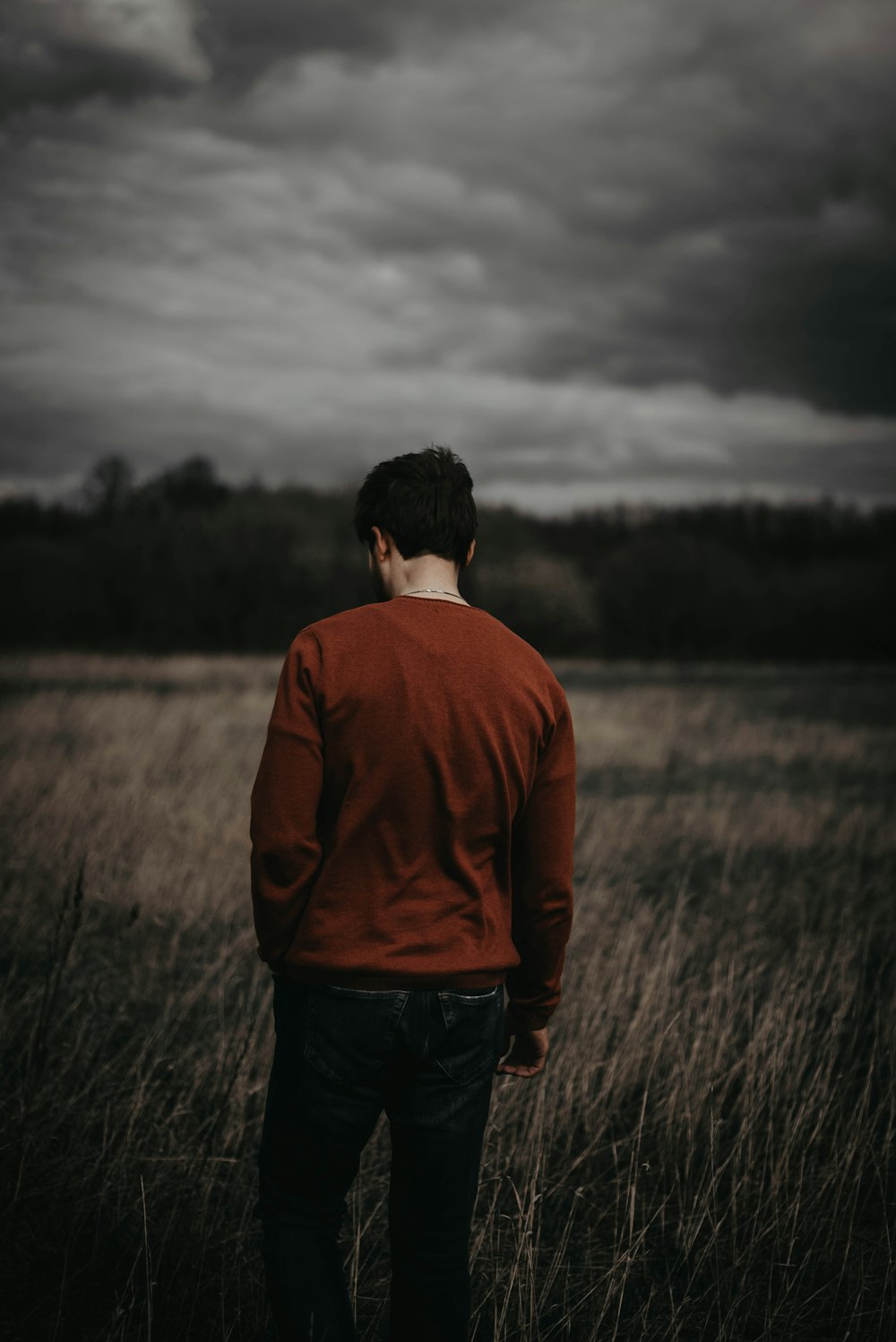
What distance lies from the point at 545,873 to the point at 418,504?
0.84 metres

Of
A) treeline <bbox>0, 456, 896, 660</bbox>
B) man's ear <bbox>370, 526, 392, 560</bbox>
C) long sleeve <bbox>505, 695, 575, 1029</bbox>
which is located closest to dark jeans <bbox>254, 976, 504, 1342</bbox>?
long sleeve <bbox>505, 695, 575, 1029</bbox>

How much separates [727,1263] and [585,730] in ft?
44.3

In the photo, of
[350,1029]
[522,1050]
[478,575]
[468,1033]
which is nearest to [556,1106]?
[522,1050]

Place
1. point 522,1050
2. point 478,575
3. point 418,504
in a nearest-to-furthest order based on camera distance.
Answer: point 418,504 → point 522,1050 → point 478,575

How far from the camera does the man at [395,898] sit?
5.31 feet

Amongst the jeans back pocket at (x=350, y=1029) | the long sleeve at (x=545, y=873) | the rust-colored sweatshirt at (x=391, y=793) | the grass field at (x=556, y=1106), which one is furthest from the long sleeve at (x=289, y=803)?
the grass field at (x=556, y=1106)

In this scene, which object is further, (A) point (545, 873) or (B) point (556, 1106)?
(B) point (556, 1106)

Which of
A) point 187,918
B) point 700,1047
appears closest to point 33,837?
point 187,918

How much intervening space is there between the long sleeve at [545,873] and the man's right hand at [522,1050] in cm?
8

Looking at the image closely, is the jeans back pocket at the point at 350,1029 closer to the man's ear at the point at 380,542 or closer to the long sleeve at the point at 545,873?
the long sleeve at the point at 545,873

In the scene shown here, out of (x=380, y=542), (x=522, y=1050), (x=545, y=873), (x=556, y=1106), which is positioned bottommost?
(x=556, y=1106)

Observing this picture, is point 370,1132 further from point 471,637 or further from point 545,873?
point 471,637

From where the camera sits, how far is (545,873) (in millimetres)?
1848

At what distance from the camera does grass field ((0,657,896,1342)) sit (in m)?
2.42
